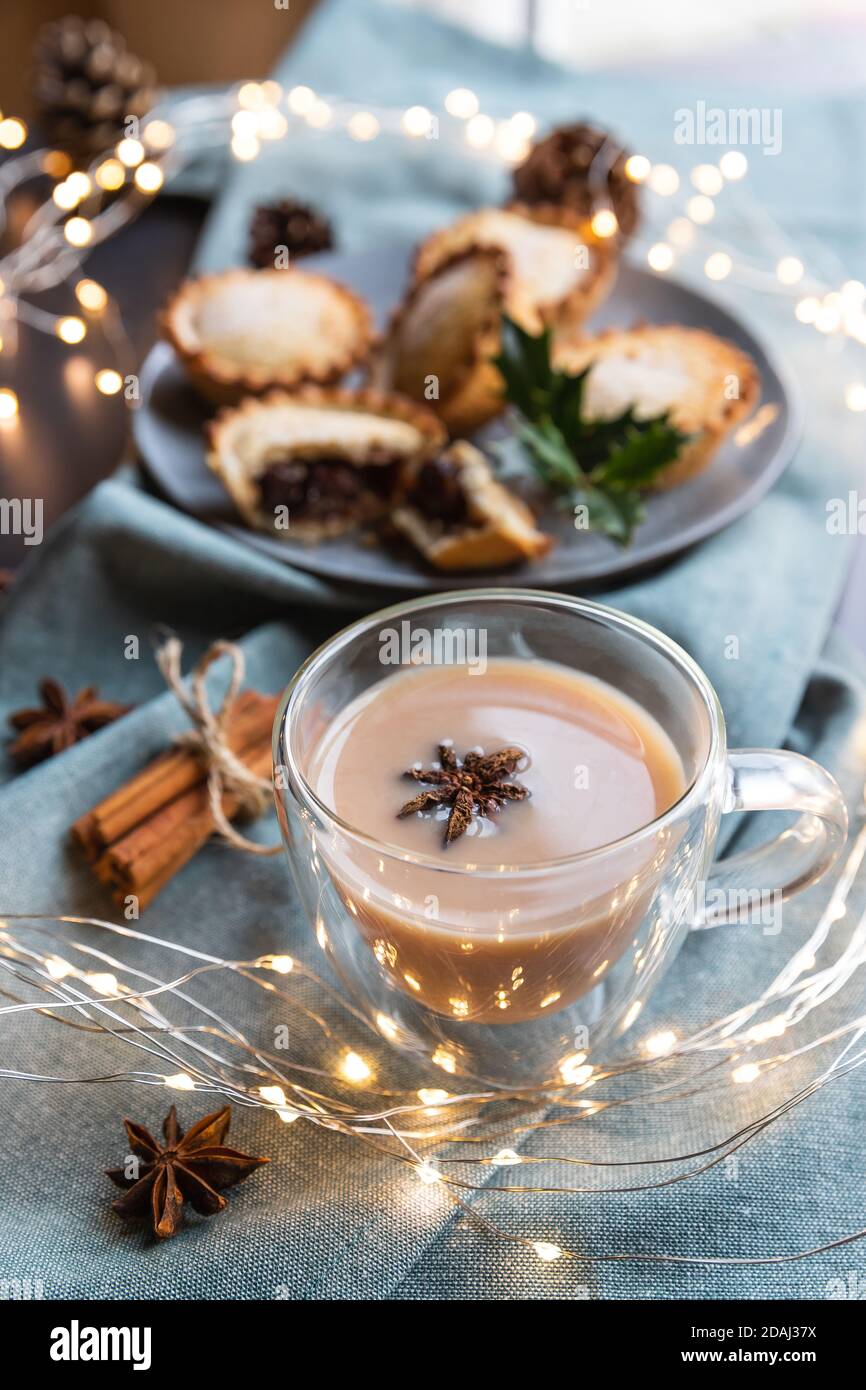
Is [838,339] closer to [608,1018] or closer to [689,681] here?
[689,681]

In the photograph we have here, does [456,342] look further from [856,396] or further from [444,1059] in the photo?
[444,1059]

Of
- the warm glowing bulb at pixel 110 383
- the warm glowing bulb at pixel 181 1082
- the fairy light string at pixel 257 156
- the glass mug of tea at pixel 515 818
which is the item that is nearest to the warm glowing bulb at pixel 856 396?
the fairy light string at pixel 257 156

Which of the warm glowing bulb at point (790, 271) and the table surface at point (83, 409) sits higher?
the warm glowing bulb at point (790, 271)

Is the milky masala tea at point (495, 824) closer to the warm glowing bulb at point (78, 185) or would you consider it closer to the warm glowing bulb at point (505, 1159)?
the warm glowing bulb at point (505, 1159)

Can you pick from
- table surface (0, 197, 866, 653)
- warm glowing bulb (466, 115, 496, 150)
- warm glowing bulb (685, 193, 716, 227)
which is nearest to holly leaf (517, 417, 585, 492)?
table surface (0, 197, 866, 653)

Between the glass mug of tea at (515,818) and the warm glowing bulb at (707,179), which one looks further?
the warm glowing bulb at (707,179)

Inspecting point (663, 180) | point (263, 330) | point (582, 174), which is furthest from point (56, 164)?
point (663, 180)
